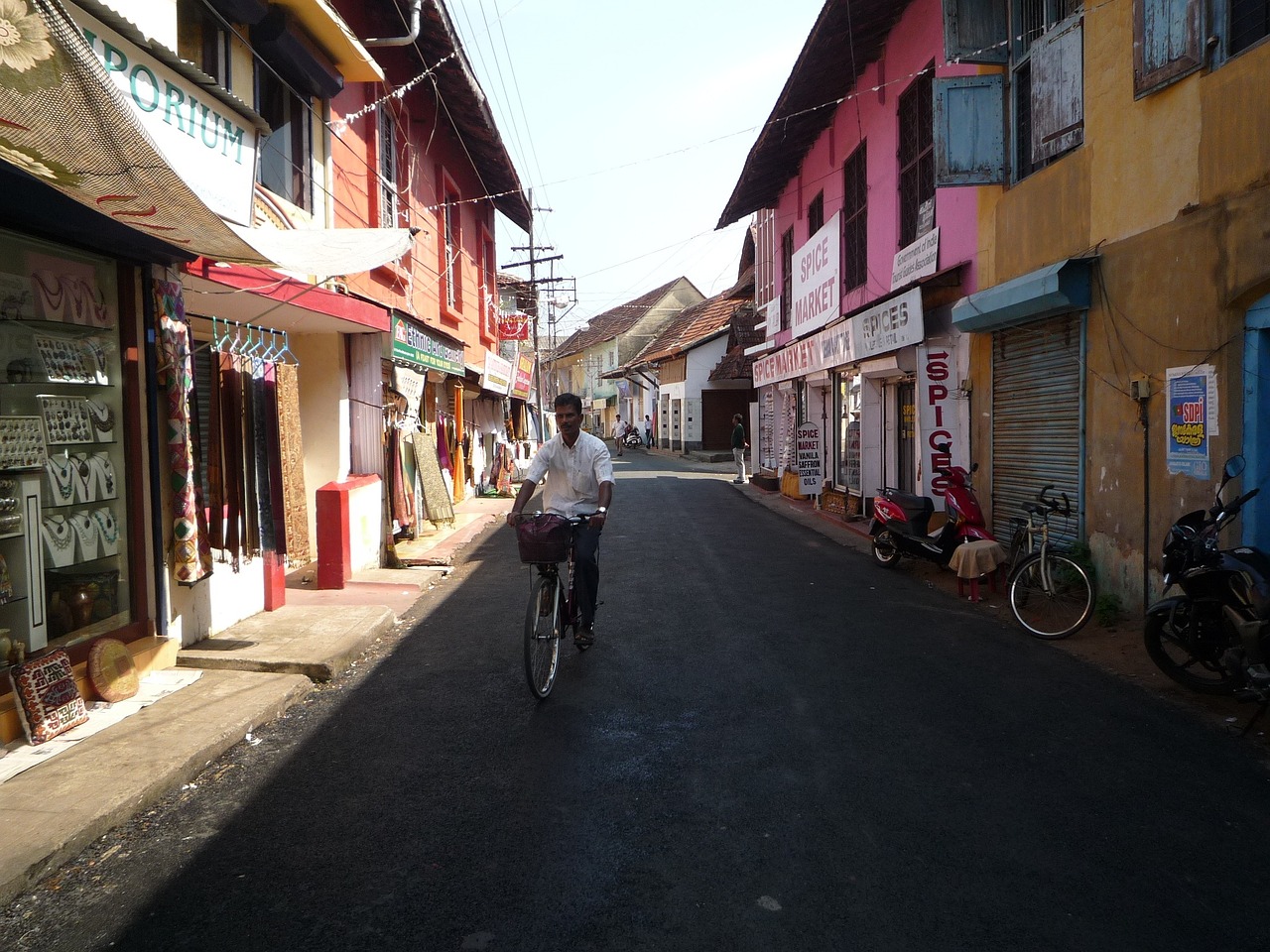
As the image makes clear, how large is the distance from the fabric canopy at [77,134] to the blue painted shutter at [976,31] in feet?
25.2

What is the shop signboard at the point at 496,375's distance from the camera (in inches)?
771

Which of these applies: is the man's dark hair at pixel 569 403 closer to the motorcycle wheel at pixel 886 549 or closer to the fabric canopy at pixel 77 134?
the fabric canopy at pixel 77 134

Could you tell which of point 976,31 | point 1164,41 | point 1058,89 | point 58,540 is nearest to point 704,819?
point 58,540

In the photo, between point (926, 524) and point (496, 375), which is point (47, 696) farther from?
point (496, 375)

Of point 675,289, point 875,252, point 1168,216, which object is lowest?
point 1168,216

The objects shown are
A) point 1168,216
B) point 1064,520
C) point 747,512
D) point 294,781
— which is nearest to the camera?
point 294,781

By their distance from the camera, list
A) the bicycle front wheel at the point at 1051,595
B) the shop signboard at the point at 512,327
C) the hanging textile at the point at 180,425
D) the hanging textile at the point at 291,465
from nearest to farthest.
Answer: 1. the hanging textile at the point at 180,425
2. the bicycle front wheel at the point at 1051,595
3. the hanging textile at the point at 291,465
4. the shop signboard at the point at 512,327

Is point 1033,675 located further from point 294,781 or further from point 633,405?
point 633,405

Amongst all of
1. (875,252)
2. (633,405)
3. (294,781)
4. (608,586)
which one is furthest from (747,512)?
(633,405)

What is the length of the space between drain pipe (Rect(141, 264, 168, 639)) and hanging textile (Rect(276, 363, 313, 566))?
128 centimetres

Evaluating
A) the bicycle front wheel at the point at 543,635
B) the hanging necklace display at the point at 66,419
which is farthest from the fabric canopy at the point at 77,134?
the bicycle front wheel at the point at 543,635

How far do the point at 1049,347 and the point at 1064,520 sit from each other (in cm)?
169

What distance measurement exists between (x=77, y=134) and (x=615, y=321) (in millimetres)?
60588

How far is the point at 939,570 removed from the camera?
10.3m
